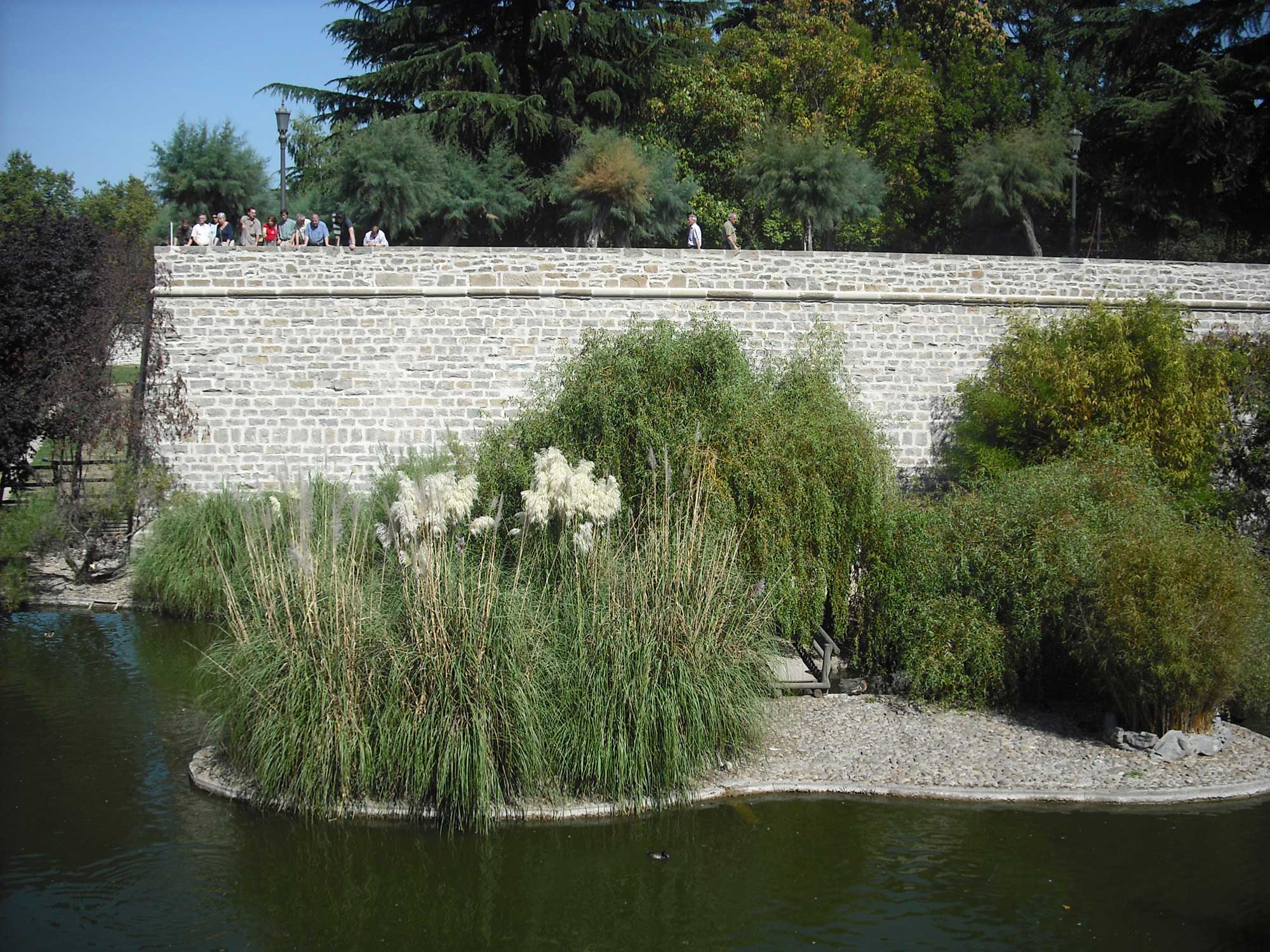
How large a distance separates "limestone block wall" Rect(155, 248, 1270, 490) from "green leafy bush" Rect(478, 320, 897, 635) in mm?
4298

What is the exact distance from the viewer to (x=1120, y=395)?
13289 mm

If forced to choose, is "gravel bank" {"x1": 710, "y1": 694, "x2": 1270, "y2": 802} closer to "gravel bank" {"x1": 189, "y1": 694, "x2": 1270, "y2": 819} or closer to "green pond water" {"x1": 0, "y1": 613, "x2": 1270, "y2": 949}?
"gravel bank" {"x1": 189, "y1": 694, "x2": 1270, "y2": 819}

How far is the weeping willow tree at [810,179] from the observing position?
848 inches

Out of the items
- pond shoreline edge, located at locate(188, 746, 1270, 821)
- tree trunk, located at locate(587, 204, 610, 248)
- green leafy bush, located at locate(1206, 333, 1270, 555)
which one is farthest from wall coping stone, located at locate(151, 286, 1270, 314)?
pond shoreline edge, located at locate(188, 746, 1270, 821)

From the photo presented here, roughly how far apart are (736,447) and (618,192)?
469 inches

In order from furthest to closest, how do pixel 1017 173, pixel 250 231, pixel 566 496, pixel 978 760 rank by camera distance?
pixel 1017 173 → pixel 250 231 → pixel 978 760 → pixel 566 496

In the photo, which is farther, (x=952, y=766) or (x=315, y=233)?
(x=315, y=233)

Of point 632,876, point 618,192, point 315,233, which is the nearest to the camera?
point 632,876

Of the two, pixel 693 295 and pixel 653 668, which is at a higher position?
pixel 693 295

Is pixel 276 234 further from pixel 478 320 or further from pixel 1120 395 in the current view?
pixel 1120 395

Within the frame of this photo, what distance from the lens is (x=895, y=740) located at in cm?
911

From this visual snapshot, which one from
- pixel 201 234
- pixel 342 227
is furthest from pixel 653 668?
pixel 342 227

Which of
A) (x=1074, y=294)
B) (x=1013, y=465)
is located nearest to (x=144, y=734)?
(x=1013, y=465)

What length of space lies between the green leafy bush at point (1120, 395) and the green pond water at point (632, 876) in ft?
19.3
